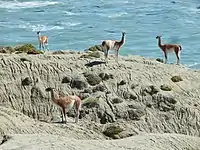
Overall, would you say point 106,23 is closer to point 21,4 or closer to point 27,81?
point 21,4

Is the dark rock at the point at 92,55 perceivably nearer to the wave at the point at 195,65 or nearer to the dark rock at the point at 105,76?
the dark rock at the point at 105,76

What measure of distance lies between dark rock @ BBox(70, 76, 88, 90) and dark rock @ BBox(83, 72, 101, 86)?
12.7 inches

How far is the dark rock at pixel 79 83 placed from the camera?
4306 centimetres

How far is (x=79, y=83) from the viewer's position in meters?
43.2

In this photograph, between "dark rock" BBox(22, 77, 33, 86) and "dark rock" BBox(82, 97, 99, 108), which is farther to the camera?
"dark rock" BBox(22, 77, 33, 86)

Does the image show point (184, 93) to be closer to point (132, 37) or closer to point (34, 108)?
point (34, 108)

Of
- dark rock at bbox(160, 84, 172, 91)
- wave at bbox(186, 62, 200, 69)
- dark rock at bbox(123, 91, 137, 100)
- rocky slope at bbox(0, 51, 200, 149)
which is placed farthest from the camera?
wave at bbox(186, 62, 200, 69)

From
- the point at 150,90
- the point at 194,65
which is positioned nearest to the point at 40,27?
the point at 194,65

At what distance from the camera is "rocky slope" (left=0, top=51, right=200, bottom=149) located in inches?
1580

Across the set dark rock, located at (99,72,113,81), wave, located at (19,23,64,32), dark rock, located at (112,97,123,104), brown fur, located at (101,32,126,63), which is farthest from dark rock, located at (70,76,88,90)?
wave, located at (19,23,64,32)

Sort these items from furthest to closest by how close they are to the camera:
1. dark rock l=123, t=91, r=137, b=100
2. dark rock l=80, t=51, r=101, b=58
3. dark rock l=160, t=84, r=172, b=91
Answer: dark rock l=80, t=51, r=101, b=58 → dark rock l=160, t=84, r=172, b=91 → dark rock l=123, t=91, r=137, b=100

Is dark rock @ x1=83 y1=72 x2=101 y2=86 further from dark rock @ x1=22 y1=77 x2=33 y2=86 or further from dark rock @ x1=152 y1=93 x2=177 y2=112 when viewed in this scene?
dark rock @ x1=152 y1=93 x2=177 y2=112

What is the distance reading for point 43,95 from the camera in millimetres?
41781

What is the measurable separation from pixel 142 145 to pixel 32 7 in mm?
71723
